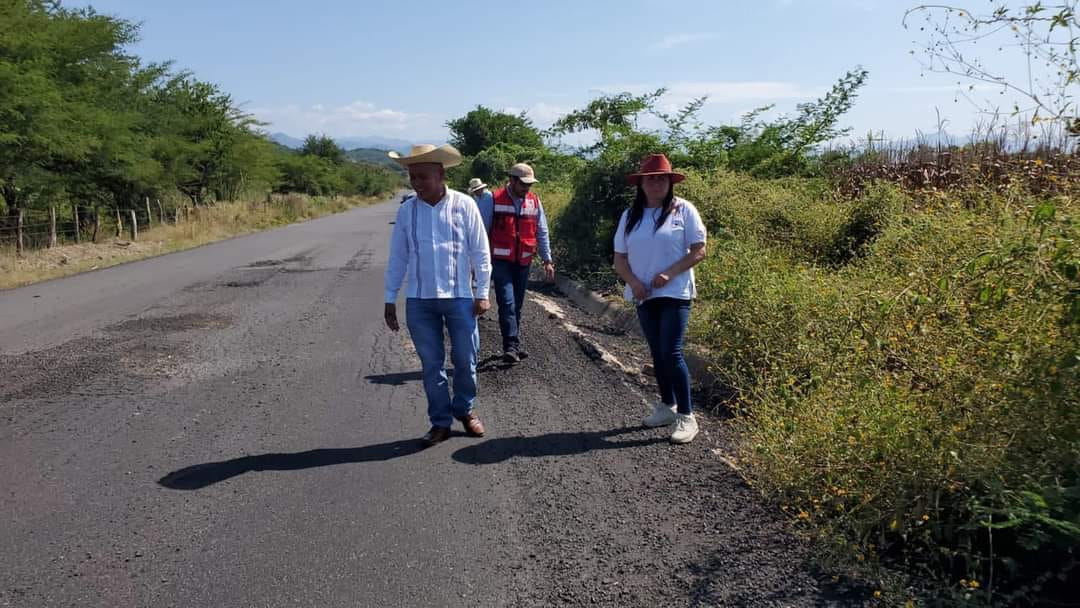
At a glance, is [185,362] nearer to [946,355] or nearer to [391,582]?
[391,582]

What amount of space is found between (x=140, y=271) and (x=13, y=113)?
429cm

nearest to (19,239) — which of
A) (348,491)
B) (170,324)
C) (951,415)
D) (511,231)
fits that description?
(170,324)

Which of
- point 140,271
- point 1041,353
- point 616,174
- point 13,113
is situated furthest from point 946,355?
point 13,113

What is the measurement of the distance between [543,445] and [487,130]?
44.8 meters

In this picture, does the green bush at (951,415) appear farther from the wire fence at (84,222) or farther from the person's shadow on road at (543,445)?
the wire fence at (84,222)

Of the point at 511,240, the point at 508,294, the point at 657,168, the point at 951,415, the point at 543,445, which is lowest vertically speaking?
the point at 543,445

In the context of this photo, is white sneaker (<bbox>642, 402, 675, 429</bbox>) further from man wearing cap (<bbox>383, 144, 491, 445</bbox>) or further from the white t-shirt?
man wearing cap (<bbox>383, 144, 491, 445</bbox>)

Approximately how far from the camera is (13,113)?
53.0ft

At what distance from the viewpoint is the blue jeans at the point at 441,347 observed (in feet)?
17.1

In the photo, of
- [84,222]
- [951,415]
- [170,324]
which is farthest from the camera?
[84,222]

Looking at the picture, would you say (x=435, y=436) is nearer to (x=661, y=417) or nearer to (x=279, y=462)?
(x=279, y=462)

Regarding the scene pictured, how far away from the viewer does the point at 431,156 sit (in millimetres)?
5016

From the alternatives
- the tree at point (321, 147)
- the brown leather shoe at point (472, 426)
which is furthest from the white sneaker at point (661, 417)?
the tree at point (321, 147)

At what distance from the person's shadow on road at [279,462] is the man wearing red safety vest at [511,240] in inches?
91.8
